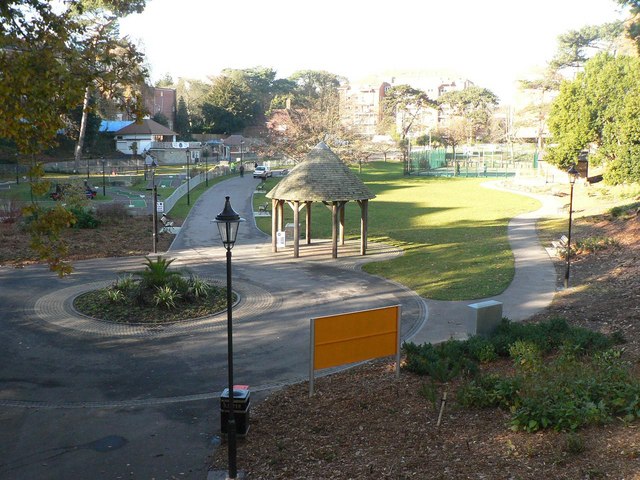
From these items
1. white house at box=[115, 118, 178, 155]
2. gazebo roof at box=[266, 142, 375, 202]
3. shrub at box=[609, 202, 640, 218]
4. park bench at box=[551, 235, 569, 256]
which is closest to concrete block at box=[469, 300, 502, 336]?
gazebo roof at box=[266, 142, 375, 202]

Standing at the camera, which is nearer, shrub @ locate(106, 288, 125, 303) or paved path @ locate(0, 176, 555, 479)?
paved path @ locate(0, 176, 555, 479)

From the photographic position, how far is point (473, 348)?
1164 cm

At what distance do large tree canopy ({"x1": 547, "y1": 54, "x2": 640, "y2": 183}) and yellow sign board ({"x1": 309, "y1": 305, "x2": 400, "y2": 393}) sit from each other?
3280 cm

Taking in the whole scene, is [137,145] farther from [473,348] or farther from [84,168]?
[473,348]

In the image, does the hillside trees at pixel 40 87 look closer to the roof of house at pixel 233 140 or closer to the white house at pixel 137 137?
the white house at pixel 137 137

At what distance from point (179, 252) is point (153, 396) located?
49.4ft

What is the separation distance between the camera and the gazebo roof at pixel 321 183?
24250 mm

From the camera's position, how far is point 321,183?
24656 mm

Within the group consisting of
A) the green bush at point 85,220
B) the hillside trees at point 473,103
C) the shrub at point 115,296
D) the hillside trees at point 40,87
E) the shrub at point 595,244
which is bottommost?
the shrub at point 115,296

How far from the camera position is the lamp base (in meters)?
8.20

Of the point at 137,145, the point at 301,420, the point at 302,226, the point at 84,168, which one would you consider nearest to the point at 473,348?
the point at 301,420

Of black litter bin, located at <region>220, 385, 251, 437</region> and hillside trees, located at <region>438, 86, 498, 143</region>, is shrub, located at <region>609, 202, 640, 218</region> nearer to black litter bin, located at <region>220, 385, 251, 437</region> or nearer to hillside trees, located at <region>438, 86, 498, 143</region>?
black litter bin, located at <region>220, 385, 251, 437</region>

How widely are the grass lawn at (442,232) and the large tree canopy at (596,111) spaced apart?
522 centimetres

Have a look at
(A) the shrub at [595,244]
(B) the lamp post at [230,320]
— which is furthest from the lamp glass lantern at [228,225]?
(A) the shrub at [595,244]
